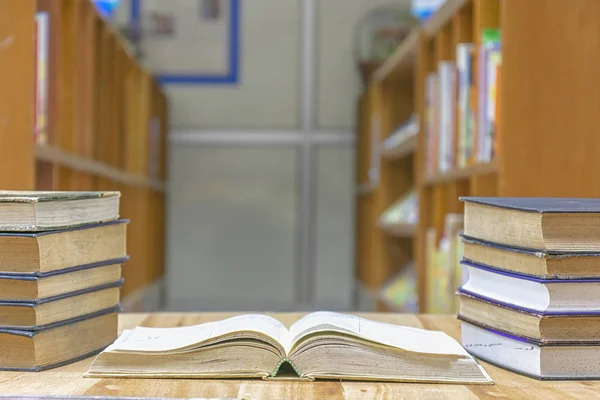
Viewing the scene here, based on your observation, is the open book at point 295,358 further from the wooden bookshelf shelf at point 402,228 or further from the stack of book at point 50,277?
the wooden bookshelf shelf at point 402,228

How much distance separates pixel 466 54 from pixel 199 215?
8.36ft

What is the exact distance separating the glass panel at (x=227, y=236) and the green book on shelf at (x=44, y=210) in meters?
3.39

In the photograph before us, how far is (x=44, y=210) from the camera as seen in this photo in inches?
33.3

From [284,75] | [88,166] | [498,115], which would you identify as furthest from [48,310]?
[284,75]

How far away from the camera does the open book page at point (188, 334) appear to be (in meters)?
0.85

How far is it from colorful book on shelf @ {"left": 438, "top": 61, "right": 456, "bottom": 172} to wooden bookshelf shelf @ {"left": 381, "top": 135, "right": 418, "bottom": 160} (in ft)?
1.09

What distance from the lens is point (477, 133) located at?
192 centimetres

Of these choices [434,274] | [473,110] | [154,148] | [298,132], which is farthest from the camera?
[298,132]

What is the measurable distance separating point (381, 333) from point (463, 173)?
3.87 feet

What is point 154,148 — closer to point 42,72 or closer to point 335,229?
point 335,229

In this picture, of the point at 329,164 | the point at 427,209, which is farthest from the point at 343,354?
the point at 329,164

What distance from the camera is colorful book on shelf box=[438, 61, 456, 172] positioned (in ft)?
7.33

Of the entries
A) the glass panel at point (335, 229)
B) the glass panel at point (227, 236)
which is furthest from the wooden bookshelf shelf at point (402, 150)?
the glass panel at point (227, 236)

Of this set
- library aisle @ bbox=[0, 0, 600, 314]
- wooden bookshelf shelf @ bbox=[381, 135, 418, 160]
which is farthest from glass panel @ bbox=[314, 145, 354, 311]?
wooden bookshelf shelf @ bbox=[381, 135, 418, 160]
